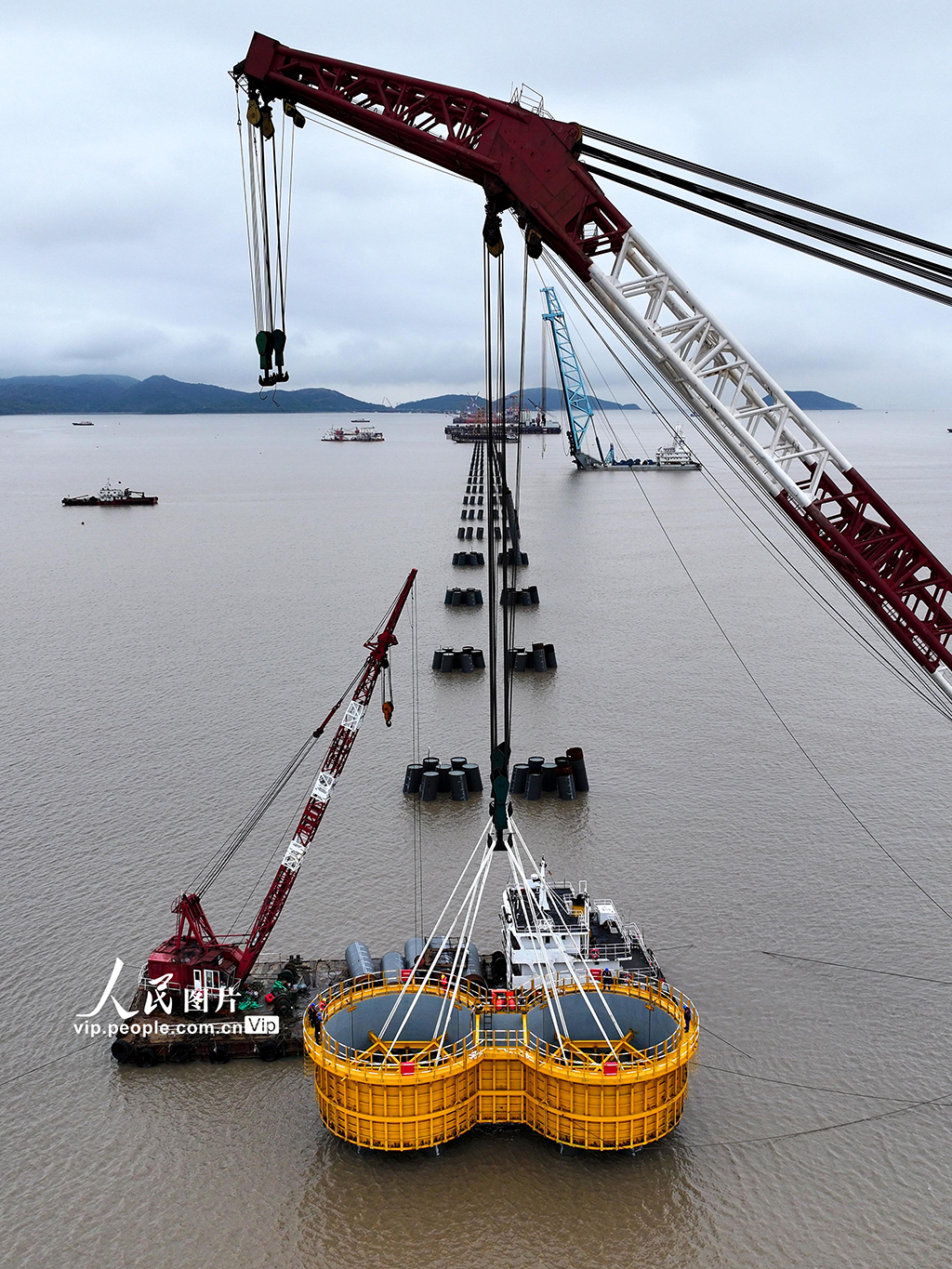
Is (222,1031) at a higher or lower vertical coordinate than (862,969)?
higher

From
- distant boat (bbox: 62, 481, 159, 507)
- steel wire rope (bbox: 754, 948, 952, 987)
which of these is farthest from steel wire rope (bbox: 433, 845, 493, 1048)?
distant boat (bbox: 62, 481, 159, 507)

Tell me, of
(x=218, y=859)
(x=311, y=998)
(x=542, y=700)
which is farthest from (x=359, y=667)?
(x=311, y=998)

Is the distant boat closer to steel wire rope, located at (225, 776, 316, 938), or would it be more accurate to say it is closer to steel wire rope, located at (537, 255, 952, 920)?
steel wire rope, located at (537, 255, 952, 920)

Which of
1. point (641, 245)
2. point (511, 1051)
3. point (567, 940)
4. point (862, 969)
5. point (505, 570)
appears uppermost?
point (641, 245)

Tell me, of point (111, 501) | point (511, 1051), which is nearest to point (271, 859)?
point (511, 1051)

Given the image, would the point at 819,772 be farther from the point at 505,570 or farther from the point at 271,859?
the point at 505,570

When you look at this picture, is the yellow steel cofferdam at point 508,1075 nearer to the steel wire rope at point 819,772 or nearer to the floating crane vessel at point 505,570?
the floating crane vessel at point 505,570

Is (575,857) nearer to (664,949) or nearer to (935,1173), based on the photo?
(664,949)
